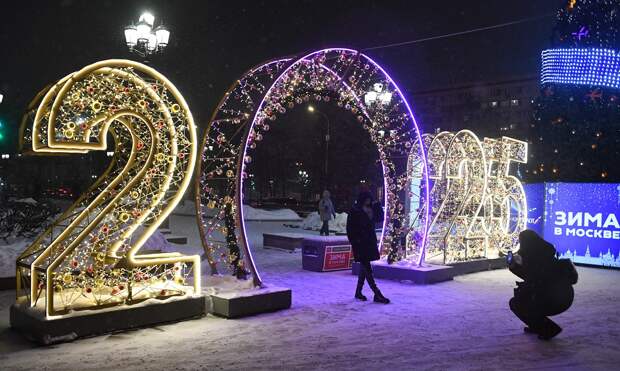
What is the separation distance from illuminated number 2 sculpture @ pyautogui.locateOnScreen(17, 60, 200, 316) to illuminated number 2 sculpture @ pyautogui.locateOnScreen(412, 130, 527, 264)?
6335 mm

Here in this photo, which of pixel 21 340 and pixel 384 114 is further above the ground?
pixel 384 114

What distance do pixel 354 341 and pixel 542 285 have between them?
8.16 ft

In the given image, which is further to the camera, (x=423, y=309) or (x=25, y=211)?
(x=25, y=211)

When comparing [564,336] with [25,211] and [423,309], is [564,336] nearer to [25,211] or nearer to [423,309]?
[423,309]

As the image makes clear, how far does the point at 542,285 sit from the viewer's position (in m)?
7.48

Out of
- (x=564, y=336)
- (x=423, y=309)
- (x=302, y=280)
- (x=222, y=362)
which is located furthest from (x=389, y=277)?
(x=222, y=362)

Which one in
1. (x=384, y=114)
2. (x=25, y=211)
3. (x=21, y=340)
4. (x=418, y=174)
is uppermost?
(x=384, y=114)

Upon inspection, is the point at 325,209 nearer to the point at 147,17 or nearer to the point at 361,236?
the point at 147,17

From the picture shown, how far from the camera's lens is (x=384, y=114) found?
1212 cm

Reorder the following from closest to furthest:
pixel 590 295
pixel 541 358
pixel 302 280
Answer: pixel 541 358, pixel 590 295, pixel 302 280

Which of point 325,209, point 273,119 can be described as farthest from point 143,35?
point 325,209

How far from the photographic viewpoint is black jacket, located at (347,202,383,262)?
9.58 metres

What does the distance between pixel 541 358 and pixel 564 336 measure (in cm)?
129

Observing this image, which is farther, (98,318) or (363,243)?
(363,243)
